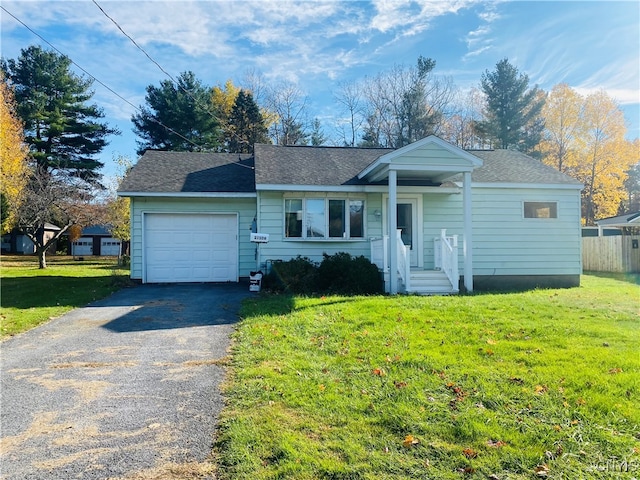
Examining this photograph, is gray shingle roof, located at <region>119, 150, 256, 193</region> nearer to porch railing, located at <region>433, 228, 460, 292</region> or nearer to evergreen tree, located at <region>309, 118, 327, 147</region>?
porch railing, located at <region>433, 228, 460, 292</region>

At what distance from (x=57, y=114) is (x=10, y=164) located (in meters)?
10.1

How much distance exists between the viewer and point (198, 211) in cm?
1262

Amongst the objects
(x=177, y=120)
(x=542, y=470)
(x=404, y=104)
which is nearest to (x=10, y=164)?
(x=177, y=120)

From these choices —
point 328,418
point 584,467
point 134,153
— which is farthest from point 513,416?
point 134,153

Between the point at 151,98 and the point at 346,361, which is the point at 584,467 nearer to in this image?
the point at 346,361

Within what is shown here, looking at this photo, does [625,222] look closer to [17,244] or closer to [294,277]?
[294,277]

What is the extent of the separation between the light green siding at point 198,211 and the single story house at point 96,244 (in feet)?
88.0

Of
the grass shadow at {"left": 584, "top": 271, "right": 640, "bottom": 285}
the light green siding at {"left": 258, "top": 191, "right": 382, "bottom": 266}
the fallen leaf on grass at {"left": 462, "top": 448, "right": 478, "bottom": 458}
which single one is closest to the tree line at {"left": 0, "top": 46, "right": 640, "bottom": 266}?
the grass shadow at {"left": 584, "top": 271, "right": 640, "bottom": 285}

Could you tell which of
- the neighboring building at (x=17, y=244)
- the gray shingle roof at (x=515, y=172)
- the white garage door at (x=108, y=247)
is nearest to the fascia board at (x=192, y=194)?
the gray shingle roof at (x=515, y=172)

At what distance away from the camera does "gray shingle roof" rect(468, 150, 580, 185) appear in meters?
12.1

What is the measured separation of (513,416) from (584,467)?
70cm

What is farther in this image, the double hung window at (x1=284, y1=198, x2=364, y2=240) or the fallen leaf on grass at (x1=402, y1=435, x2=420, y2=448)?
the double hung window at (x1=284, y1=198, x2=364, y2=240)

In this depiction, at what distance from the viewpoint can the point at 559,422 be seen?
328 centimetres

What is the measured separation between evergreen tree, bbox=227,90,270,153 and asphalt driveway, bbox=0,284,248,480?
23.6 meters
